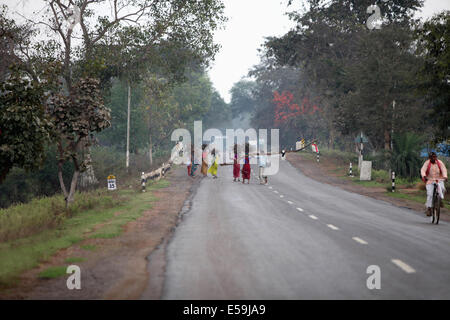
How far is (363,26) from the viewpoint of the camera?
40.9 meters

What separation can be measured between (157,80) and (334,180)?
17.2 metres

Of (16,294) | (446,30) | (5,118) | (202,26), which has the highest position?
(202,26)

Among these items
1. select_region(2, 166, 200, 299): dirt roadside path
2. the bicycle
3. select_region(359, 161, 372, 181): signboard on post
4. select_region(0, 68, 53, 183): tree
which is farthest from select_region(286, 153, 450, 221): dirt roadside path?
select_region(0, 68, 53, 183): tree

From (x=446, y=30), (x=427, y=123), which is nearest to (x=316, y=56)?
(x=427, y=123)

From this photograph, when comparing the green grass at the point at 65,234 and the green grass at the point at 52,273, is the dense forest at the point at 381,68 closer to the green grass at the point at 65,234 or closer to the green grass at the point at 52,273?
the green grass at the point at 65,234

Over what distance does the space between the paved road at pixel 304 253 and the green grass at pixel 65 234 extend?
2.08m

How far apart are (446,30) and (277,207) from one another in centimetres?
1102

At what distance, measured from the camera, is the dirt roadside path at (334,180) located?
1997cm

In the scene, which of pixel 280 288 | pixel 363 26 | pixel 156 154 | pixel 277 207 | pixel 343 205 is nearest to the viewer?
pixel 280 288

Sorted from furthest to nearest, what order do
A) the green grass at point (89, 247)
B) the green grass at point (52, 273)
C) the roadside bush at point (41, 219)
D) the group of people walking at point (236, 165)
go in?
the group of people walking at point (236, 165), the roadside bush at point (41, 219), the green grass at point (89, 247), the green grass at point (52, 273)

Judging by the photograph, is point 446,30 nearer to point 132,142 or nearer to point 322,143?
point 132,142

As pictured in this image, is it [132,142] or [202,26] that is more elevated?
[202,26]

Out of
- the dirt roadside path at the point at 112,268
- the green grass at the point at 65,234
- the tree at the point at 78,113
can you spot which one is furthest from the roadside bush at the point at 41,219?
the dirt roadside path at the point at 112,268

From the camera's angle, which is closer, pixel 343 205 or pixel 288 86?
pixel 343 205
